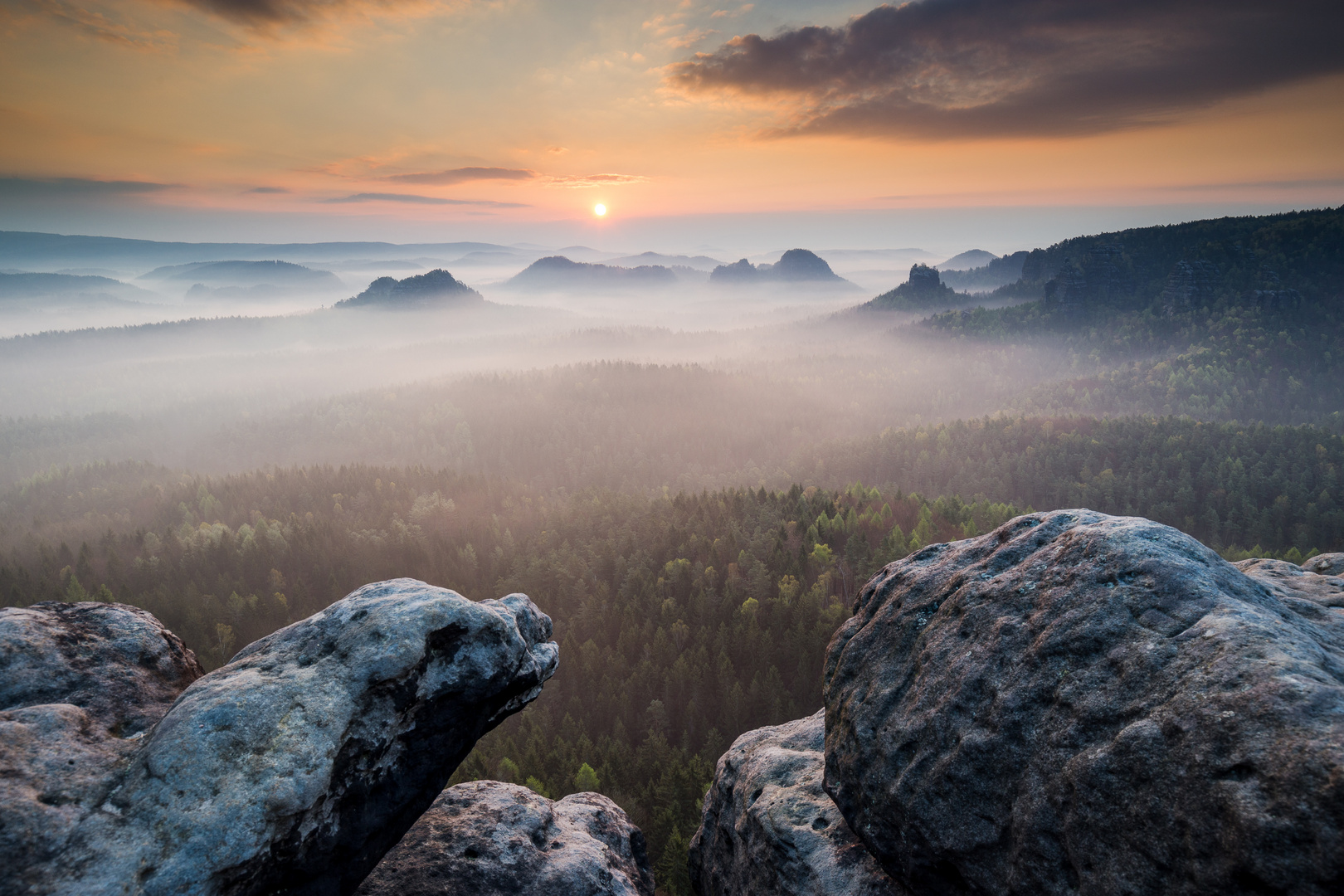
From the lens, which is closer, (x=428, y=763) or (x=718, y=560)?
(x=428, y=763)

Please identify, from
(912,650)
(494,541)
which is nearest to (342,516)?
(494,541)

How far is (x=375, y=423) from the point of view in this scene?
19288cm

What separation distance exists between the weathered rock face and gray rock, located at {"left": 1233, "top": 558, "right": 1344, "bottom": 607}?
16972 mm

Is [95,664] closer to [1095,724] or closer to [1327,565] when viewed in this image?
[1095,724]

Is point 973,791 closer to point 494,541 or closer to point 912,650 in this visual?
point 912,650

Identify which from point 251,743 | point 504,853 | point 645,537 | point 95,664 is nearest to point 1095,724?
point 504,853

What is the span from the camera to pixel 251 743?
10.2 meters

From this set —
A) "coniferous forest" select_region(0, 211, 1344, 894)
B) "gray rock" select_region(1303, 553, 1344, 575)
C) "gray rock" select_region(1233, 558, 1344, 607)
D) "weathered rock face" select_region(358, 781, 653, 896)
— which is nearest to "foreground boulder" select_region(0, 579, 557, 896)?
"weathered rock face" select_region(358, 781, 653, 896)

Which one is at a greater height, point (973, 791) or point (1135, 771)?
point (1135, 771)

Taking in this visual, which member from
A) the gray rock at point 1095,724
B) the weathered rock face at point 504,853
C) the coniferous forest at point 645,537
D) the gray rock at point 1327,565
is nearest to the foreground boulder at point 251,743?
the weathered rock face at point 504,853

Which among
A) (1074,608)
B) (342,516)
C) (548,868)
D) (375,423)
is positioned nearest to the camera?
(1074,608)

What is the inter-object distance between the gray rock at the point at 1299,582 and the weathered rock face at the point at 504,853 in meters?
17.0

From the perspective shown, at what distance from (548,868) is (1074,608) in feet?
45.8

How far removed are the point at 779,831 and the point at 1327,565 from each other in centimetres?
1540
